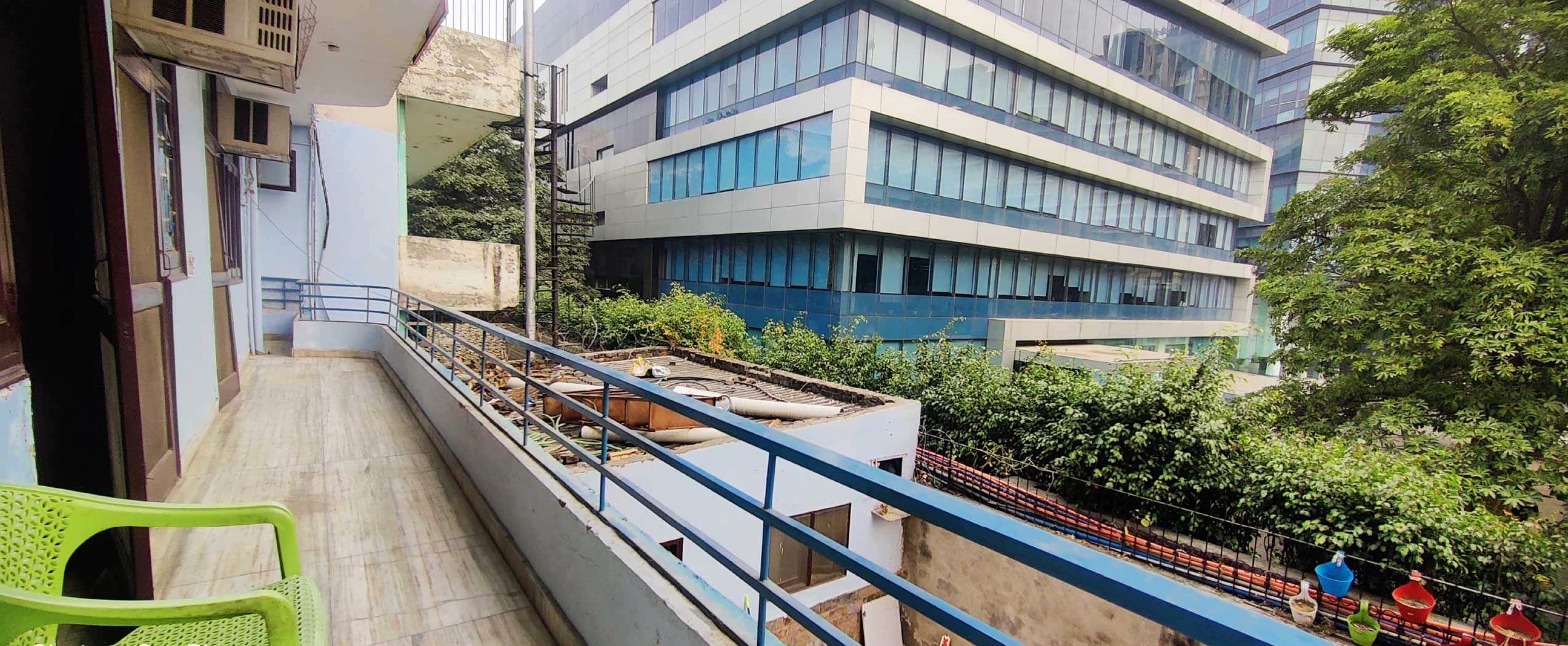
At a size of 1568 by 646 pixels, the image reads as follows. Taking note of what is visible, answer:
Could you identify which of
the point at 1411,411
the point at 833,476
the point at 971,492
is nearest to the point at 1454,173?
the point at 1411,411

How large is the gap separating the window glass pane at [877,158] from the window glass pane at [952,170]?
2070mm

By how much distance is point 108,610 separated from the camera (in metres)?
0.94

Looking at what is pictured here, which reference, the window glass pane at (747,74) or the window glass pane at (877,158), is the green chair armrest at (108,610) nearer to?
the window glass pane at (877,158)

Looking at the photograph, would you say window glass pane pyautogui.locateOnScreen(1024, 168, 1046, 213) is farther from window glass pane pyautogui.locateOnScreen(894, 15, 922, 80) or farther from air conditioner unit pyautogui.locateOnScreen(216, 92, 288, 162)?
air conditioner unit pyautogui.locateOnScreen(216, 92, 288, 162)

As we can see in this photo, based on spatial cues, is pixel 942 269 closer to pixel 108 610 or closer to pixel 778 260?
pixel 778 260

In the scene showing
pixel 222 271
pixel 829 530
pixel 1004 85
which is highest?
pixel 1004 85

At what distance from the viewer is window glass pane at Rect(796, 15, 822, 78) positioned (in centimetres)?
1495

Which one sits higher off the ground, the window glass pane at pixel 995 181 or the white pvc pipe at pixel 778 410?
the window glass pane at pixel 995 181

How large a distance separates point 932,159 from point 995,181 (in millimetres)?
2546

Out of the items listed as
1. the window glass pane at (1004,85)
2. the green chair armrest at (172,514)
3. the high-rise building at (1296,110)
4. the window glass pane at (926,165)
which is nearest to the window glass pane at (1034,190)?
the window glass pane at (1004,85)

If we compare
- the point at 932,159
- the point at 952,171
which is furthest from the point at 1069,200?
the point at 932,159

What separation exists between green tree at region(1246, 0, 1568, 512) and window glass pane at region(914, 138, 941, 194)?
24.9ft

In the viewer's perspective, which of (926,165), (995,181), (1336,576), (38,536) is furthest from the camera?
(995,181)

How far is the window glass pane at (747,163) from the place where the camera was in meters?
16.6
